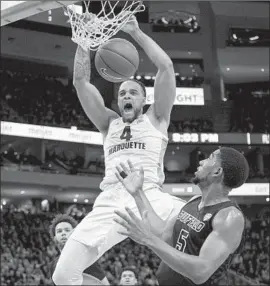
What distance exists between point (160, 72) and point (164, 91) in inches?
6.4

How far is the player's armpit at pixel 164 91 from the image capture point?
16.1 feet

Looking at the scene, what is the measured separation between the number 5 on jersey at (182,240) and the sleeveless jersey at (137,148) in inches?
54.5

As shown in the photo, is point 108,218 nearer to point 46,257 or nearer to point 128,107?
point 128,107

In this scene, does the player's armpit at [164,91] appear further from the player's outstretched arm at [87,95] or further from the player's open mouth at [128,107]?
the player's outstretched arm at [87,95]

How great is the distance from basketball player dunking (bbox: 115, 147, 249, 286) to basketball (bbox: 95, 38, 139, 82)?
5.90 ft

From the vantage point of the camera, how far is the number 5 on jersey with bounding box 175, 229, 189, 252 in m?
3.34

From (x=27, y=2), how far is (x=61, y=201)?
68.2 ft

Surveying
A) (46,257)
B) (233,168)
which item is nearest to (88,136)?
(46,257)

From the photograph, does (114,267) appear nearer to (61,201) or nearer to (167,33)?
(61,201)

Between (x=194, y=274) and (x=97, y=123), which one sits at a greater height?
(x=97, y=123)

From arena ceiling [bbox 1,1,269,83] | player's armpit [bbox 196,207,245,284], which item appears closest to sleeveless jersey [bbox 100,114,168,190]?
player's armpit [bbox 196,207,245,284]

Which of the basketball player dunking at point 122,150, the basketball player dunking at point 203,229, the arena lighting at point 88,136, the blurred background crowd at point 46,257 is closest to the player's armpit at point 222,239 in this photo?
the basketball player dunking at point 203,229

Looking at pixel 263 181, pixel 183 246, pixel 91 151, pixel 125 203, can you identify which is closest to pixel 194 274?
pixel 183 246

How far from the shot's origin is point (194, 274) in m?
2.99
